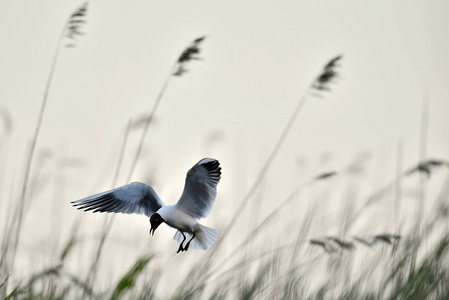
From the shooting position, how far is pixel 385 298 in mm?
Answer: 3004

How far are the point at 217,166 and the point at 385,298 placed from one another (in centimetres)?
124

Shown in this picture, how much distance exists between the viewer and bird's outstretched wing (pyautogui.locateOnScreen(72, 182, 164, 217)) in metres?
4.20

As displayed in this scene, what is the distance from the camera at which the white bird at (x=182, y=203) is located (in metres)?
4.10

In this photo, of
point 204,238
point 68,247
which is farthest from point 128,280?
point 204,238

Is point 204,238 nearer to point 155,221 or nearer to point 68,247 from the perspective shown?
point 155,221

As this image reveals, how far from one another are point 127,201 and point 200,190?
1.65 ft

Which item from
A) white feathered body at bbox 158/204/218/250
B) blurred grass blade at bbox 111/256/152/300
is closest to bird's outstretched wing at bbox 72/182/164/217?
white feathered body at bbox 158/204/218/250

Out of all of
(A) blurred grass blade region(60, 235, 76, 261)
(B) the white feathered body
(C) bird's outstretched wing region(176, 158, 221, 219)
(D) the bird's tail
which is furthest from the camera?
(D) the bird's tail

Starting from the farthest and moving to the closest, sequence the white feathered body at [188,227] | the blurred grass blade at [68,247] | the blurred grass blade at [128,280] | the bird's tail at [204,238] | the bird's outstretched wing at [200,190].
→ the bird's tail at [204,238]
the white feathered body at [188,227]
the bird's outstretched wing at [200,190]
the blurred grass blade at [68,247]
the blurred grass blade at [128,280]

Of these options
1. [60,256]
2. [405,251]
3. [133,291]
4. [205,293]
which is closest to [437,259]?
[405,251]

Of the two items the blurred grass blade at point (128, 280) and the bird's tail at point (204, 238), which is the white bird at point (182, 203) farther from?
the blurred grass blade at point (128, 280)

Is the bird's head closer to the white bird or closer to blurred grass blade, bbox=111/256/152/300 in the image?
the white bird

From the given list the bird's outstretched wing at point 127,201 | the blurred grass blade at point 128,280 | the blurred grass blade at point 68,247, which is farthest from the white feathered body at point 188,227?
the blurred grass blade at point 128,280

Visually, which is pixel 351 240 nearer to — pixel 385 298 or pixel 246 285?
pixel 385 298
